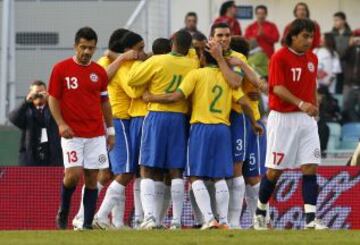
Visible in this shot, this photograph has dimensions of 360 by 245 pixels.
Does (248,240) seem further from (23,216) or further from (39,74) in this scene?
(39,74)

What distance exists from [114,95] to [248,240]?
421 centimetres

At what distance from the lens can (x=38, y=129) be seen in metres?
21.2

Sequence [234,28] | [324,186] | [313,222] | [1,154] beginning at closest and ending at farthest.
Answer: [313,222] < [324,186] < [1,154] < [234,28]

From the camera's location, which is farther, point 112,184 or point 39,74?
point 39,74

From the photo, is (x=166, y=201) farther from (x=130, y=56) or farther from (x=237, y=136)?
(x=130, y=56)

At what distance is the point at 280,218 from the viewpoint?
67.9 feet

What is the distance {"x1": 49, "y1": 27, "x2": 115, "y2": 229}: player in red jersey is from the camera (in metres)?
16.8

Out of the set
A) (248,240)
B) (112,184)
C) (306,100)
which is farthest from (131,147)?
(248,240)

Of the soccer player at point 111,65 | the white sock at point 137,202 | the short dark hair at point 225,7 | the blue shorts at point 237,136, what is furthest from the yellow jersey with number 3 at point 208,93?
the short dark hair at point 225,7

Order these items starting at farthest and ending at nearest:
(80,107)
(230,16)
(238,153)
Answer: (230,16), (238,153), (80,107)

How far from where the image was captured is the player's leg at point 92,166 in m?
16.9

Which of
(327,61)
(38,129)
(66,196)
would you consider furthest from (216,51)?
(327,61)

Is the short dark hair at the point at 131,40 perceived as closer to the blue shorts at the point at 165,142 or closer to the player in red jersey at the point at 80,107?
the blue shorts at the point at 165,142

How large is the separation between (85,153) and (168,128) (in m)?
1.16
